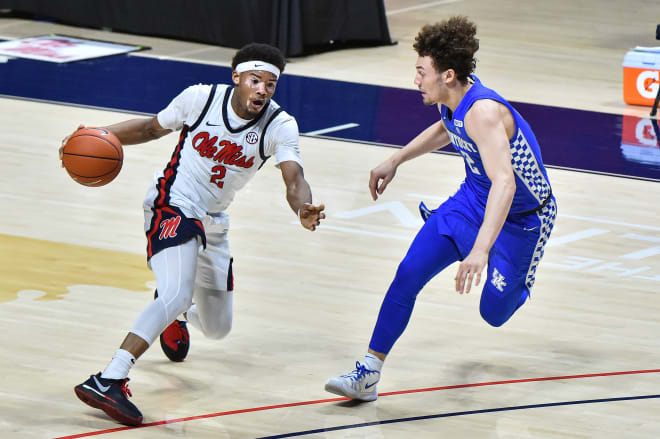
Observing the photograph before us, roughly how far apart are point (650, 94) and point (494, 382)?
7.21 metres

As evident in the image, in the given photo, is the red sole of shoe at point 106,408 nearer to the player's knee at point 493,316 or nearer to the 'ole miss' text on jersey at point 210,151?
the 'ole miss' text on jersey at point 210,151

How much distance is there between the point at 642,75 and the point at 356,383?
7.76 m

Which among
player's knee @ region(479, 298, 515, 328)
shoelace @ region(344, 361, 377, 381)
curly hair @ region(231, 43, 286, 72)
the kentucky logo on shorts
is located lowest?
shoelace @ region(344, 361, 377, 381)

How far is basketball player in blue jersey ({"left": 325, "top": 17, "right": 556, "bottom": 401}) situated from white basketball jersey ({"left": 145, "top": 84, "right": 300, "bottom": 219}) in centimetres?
66

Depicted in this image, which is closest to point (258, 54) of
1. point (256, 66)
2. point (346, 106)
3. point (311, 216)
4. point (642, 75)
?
point (256, 66)

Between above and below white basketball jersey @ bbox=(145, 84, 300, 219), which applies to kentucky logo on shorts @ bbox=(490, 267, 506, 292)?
below

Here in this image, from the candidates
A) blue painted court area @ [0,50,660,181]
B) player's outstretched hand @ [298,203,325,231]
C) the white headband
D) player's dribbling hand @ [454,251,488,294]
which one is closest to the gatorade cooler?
blue painted court area @ [0,50,660,181]

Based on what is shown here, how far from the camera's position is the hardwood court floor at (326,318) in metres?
4.64

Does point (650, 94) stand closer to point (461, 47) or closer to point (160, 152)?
point (160, 152)

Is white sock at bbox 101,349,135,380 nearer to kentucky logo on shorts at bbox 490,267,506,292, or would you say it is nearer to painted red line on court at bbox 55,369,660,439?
painted red line on court at bbox 55,369,660,439

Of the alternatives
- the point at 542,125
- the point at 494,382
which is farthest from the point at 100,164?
the point at 542,125

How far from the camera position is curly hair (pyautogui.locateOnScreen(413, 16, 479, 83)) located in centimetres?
452

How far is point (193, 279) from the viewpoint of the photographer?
4.63 meters

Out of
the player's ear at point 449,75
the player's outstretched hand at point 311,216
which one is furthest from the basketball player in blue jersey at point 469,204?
the player's outstretched hand at point 311,216
